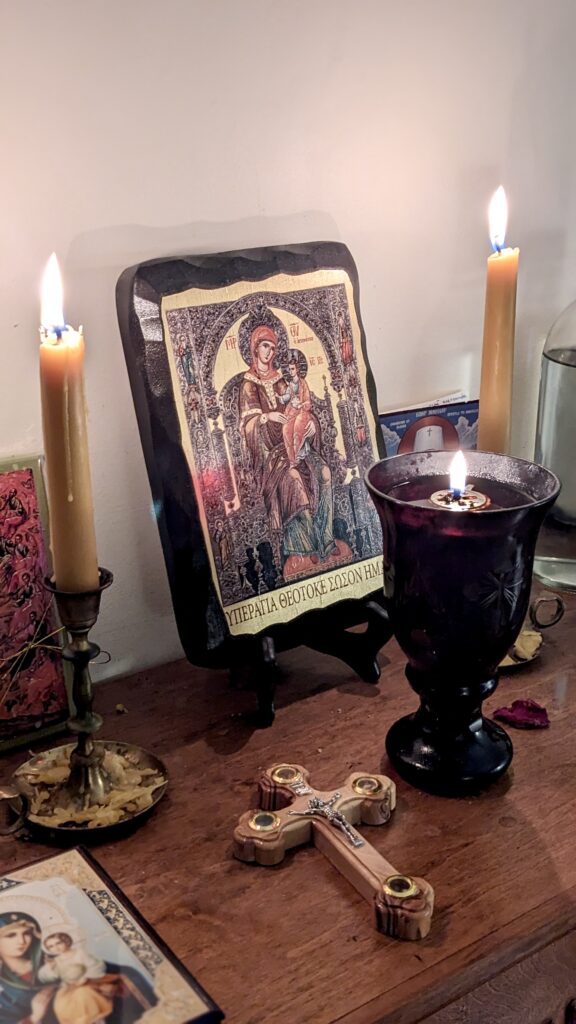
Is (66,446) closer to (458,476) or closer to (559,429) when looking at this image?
(458,476)

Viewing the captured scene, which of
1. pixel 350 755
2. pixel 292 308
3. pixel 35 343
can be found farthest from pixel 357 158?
pixel 350 755

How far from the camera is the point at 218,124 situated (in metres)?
0.86

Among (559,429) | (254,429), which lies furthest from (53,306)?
(559,429)

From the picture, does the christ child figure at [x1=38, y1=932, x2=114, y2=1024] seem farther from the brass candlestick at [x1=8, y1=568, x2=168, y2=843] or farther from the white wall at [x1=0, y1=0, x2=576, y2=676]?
the white wall at [x1=0, y1=0, x2=576, y2=676]

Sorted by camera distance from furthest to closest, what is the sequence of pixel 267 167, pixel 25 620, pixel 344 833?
pixel 267 167
pixel 25 620
pixel 344 833

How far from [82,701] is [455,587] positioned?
25 centimetres

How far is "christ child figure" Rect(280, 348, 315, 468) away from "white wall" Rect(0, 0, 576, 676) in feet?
0.41

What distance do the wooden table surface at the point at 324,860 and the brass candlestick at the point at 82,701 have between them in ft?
0.12

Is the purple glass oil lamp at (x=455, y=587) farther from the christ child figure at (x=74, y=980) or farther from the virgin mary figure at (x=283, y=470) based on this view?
the christ child figure at (x=74, y=980)

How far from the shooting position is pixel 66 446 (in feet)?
2.11

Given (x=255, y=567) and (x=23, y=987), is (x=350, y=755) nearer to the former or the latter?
(x=255, y=567)

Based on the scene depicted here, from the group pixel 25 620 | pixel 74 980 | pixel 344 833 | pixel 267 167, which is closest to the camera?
pixel 74 980

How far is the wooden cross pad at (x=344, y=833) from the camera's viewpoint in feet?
2.02

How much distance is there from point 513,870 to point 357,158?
621 millimetres
